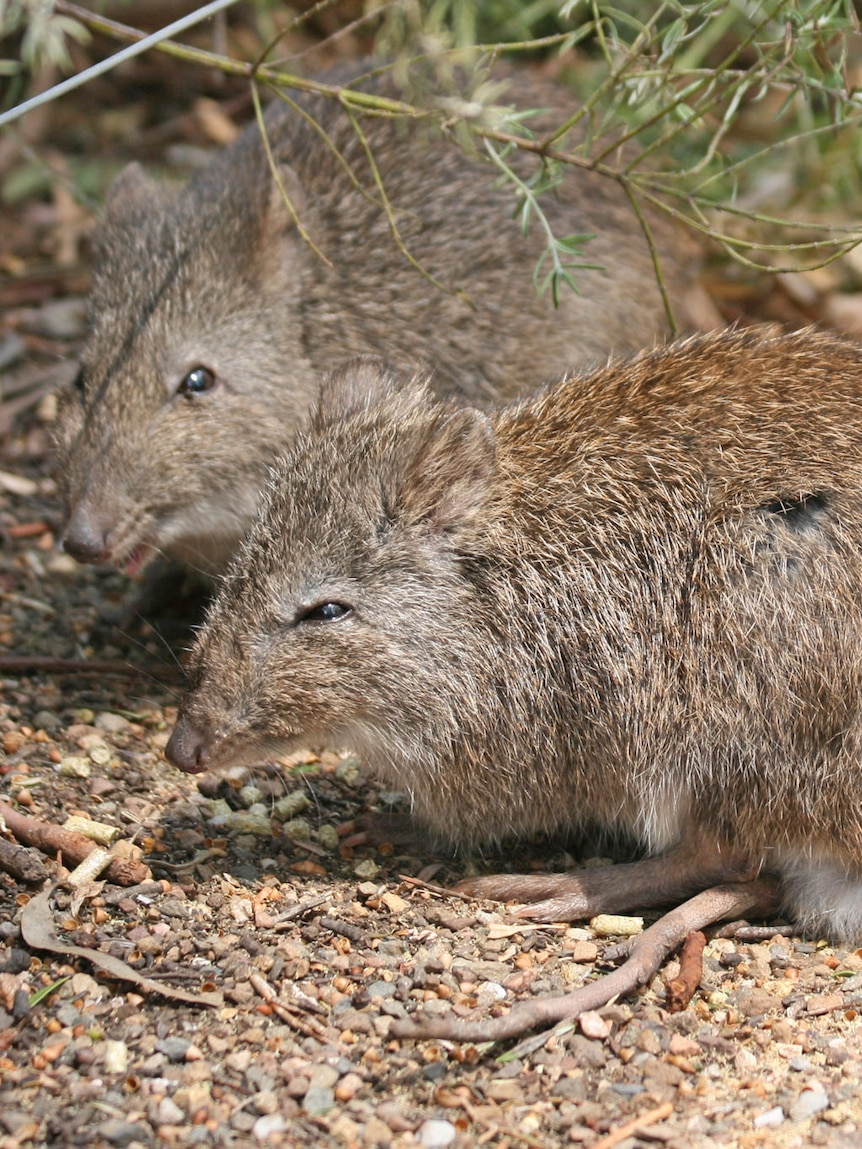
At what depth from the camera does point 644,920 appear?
5.11 m

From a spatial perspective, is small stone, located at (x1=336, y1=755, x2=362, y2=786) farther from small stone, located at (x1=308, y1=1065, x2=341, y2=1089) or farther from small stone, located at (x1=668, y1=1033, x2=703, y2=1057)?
small stone, located at (x1=668, y1=1033, x2=703, y2=1057)

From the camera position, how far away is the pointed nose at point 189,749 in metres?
4.86

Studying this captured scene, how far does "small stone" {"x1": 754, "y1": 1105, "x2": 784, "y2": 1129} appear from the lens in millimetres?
3982

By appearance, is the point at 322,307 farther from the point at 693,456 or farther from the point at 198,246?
the point at 693,456

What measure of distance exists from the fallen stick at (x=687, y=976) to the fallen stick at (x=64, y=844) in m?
1.90

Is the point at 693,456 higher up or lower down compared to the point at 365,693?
higher up

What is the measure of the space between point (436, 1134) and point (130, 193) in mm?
5125

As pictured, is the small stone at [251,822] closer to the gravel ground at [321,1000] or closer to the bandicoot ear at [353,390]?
the gravel ground at [321,1000]

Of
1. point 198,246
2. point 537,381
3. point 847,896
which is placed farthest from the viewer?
point 537,381

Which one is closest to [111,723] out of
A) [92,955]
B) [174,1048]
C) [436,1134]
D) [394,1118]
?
[92,955]

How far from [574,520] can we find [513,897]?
1.43 meters

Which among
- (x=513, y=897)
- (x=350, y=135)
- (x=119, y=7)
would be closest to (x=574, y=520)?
(x=513, y=897)

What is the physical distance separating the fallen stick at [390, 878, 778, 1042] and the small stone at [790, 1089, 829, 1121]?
2.20ft

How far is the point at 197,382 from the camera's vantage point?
6457 millimetres
